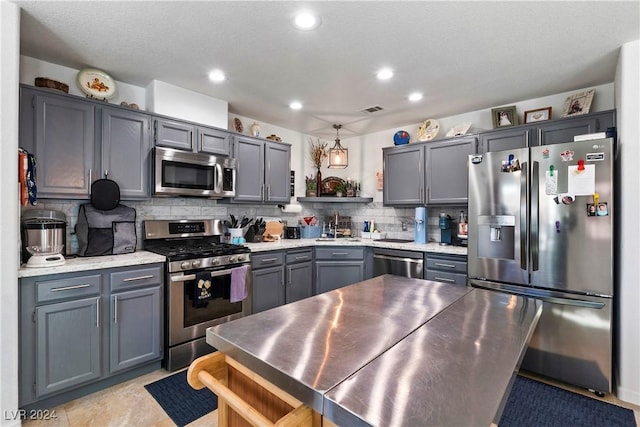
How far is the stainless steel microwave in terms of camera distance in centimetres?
290

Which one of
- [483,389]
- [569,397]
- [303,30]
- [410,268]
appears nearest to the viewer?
[483,389]

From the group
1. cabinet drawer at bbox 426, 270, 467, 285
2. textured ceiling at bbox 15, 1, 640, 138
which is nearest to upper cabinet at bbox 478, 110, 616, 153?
textured ceiling at bbox 15, 1, 640, 138

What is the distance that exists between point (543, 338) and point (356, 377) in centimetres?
248

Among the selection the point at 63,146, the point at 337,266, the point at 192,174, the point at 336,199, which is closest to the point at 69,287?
the point at 63,146

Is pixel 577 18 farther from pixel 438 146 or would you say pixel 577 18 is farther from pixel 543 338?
pixel 543 338

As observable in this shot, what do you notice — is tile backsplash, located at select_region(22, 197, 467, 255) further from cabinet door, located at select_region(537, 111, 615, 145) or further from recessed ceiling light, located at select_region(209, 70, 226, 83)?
recessed ceiling light, located at select_region(209, 70, 226, 83)

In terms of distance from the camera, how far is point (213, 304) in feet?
9.57

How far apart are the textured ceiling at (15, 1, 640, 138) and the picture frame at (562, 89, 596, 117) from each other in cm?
9

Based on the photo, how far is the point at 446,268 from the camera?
3.22 meters

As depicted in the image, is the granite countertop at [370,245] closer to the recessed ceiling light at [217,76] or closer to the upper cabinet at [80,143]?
the upper cabinet at [80,143]

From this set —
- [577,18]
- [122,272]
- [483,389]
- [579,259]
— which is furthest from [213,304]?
[577,18]

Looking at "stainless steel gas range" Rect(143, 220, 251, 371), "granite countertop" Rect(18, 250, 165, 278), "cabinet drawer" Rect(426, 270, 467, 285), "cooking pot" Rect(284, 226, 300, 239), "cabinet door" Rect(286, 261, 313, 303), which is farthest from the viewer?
"cooking pot" Rect(284, 226, 300, 239)

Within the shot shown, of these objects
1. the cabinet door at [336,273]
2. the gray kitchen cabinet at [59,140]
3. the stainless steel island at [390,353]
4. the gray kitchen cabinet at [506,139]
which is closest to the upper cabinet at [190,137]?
the gray kitchen cabinet at [59,140]

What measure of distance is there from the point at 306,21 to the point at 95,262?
2.23 m
